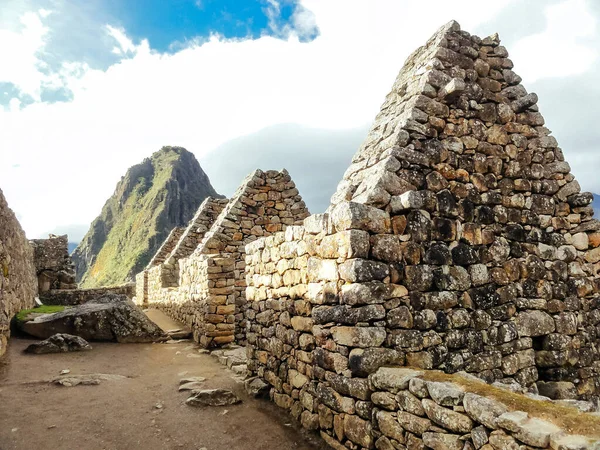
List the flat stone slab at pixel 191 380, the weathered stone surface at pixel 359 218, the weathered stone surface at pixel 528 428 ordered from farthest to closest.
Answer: the flat stone slab at pixel 191 380 < the weathered stone surface at pixel 359 218 < the weathered stone surface at pixel 528 428

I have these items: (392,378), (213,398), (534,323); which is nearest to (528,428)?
(392,378)

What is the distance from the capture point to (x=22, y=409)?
600 cm

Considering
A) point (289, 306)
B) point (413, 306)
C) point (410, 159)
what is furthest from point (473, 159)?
point (289, 306)

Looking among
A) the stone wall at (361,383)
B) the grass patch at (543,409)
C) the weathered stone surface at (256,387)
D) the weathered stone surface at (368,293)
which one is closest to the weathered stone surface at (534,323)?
the stone wall at (361,383)

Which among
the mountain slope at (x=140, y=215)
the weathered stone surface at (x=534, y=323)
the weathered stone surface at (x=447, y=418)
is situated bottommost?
the weathered stone surface at (x=447, y=418)

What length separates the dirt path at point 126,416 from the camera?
17.4 ft

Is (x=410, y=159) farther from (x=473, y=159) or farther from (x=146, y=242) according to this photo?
(x=146, y=242)

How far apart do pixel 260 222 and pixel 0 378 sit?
8.22m

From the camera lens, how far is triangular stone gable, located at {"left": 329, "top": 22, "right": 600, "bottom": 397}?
5.03m

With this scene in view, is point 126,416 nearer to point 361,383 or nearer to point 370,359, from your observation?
point 361,383

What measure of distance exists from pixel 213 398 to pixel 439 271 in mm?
4494

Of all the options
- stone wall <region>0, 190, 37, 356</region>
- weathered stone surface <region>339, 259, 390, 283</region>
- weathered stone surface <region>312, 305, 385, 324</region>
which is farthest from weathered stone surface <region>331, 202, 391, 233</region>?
stone wall <region>0, 190, 37, 356</region>

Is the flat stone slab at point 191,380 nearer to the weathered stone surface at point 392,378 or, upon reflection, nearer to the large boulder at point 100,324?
the large boulder at point 100,324

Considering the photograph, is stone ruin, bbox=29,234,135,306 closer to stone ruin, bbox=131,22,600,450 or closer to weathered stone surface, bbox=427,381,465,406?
stone ruin, bbox=131,22,600,450
